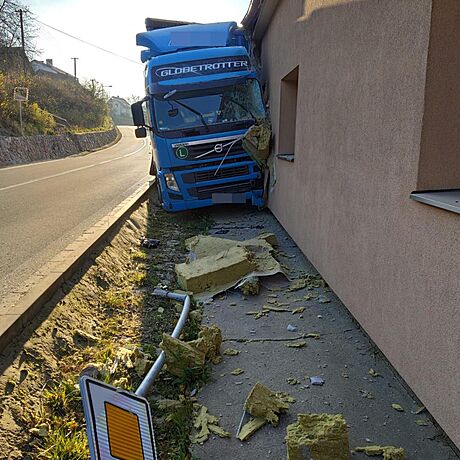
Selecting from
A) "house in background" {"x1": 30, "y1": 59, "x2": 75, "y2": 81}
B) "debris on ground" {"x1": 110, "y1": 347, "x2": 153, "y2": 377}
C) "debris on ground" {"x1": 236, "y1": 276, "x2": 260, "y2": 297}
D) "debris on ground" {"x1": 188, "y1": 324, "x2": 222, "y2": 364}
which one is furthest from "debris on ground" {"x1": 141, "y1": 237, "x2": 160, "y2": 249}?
"house in background" {"x1": 30, "y1": 59, "x2": 75, "y2": 81}

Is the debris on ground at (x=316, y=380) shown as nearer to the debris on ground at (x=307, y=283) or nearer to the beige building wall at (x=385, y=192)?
the beige building wall at (x=385, y=192)

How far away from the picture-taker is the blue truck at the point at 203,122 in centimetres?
886

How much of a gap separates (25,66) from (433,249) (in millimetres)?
46373

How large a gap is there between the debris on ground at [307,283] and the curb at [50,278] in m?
2.44

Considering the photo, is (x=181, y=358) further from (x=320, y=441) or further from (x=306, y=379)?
(x=320, y=441)

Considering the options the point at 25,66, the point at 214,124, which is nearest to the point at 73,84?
the point at 25,66

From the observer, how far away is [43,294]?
4012mm

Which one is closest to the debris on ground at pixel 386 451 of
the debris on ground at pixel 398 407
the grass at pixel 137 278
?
the debris on ground at pixel 398 407

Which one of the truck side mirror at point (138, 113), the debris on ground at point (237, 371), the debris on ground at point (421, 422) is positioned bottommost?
the debris on ground at point (237, 371)

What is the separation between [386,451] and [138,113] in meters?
8.09

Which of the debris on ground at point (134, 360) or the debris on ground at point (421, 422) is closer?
the debris on ground at point (421, 422)

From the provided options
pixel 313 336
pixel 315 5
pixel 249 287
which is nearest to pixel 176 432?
pixel 313 336

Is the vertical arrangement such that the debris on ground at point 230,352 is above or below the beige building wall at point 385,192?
below

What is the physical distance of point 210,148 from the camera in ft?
29.2
